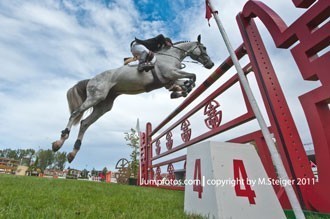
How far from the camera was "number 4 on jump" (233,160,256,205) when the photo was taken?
1092mm

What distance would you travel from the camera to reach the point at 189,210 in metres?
1.32

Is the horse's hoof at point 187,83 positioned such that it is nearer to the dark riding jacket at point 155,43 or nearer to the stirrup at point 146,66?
the stirrup at point 146,66

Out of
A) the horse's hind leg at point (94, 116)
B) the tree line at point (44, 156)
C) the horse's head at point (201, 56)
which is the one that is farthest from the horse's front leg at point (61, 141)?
the tree line at point (44, 156)

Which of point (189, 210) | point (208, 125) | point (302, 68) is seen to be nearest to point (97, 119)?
point (208, 125)

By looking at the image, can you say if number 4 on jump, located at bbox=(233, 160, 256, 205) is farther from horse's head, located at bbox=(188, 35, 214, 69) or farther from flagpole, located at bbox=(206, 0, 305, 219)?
horse's head, located at bbox=(188, 35, 214, 69)

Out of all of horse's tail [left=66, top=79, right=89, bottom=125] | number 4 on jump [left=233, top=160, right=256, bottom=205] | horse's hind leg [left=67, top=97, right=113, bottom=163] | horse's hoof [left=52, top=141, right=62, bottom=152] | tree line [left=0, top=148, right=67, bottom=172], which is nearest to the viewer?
number 4 on jump [left=233, top=160, right=256, bottom=205]

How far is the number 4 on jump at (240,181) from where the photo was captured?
→ 1.09 metres

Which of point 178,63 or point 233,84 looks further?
point 178,63

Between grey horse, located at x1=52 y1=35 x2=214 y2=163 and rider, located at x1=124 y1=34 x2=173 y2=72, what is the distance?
0.11m

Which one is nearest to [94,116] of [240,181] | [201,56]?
[201,56]

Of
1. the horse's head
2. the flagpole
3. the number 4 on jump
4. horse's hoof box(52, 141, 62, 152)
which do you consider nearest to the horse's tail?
horse's hoof box(52, 141, 62, 152)

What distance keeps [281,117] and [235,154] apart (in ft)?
2.00

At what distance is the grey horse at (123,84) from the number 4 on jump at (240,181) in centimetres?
211

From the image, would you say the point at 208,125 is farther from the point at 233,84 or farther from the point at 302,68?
the point at 302,68
